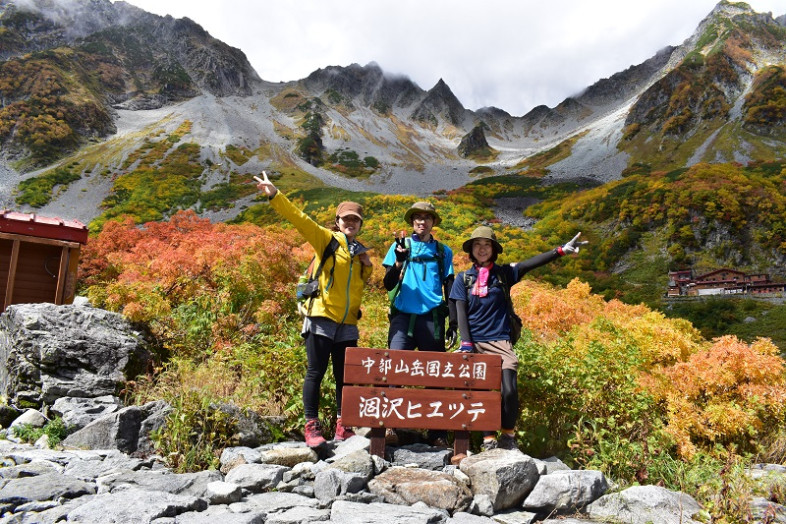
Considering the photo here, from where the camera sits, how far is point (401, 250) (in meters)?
3.89

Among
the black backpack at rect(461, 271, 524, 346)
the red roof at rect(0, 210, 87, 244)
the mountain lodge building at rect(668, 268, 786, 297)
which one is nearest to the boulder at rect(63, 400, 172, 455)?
the black backpack at rect(461, 271, 524, 346)

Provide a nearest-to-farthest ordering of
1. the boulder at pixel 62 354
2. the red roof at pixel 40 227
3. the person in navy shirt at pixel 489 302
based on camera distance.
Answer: the person in navy shirt at pixel 489 302, the boulder at pixel 62 354, the red roof at pixel 40 227

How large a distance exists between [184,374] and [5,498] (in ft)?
7.69

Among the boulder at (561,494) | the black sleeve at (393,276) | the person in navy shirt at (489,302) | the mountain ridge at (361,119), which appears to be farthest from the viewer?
the mountain ridge at (361,119)

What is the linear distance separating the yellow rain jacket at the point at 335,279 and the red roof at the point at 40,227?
513 cm

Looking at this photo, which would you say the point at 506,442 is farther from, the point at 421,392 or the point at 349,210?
the point at 349,210

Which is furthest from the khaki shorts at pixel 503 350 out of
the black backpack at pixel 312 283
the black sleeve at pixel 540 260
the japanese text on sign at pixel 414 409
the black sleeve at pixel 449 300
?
the black backpack at pixel 312 283

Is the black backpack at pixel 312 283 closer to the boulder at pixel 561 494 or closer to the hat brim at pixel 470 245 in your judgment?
the hat brim at pixel 470 245

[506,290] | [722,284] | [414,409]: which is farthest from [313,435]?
[722,284]

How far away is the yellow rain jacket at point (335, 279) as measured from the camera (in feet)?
12.0

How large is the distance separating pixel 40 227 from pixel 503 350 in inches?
269

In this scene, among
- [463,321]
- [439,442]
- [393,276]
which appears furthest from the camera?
[393,276]

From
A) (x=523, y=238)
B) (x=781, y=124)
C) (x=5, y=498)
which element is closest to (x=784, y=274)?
(x=523, y=238)

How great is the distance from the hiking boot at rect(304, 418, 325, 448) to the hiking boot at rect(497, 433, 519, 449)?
1384mm
